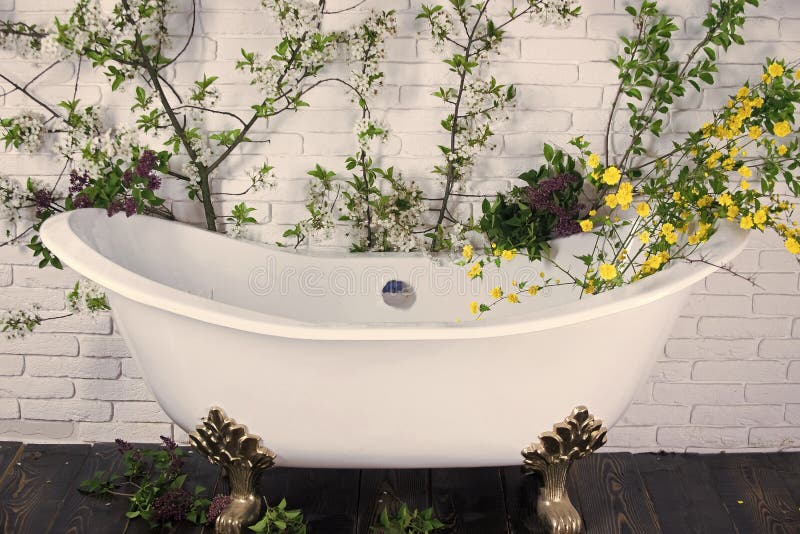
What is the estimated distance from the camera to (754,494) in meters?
2.23

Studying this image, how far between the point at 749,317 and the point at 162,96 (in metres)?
1.74

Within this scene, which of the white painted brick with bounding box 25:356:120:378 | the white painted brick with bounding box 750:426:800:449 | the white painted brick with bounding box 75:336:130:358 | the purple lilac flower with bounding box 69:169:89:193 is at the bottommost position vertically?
the white painted brick with bounding box 750:426:800:449

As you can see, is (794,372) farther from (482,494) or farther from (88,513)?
(88,513)

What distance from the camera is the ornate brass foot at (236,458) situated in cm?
185

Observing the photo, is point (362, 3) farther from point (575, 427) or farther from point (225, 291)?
point (575, 427)

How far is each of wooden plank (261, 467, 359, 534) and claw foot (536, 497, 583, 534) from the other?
1.52ft

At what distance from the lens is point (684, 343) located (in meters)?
2.41

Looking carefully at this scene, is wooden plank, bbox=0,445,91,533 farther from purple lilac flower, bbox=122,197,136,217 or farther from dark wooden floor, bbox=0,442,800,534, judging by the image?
purple lilac flower, bbox=122,197,136,217

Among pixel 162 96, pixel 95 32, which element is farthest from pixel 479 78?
pixel 95 32

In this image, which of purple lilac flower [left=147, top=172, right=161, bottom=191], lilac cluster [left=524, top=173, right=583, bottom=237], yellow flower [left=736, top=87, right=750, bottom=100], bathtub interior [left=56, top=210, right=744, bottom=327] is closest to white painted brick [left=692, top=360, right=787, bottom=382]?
bathtub interior [left=56, top=210, right=744, bottom=327]

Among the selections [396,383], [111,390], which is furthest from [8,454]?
[396,383]

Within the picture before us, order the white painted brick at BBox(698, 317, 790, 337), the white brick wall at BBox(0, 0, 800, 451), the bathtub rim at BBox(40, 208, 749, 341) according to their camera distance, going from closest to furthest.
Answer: the bathtub rim at BBox(40, 208, 749, 341) < the white brick wall at BBox(0, 0, 800, 451) < the white painted brick at BBox(698, 317, 790, 337)

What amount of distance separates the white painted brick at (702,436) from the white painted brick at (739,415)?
0.02m

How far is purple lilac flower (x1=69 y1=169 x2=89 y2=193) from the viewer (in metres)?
2.13
